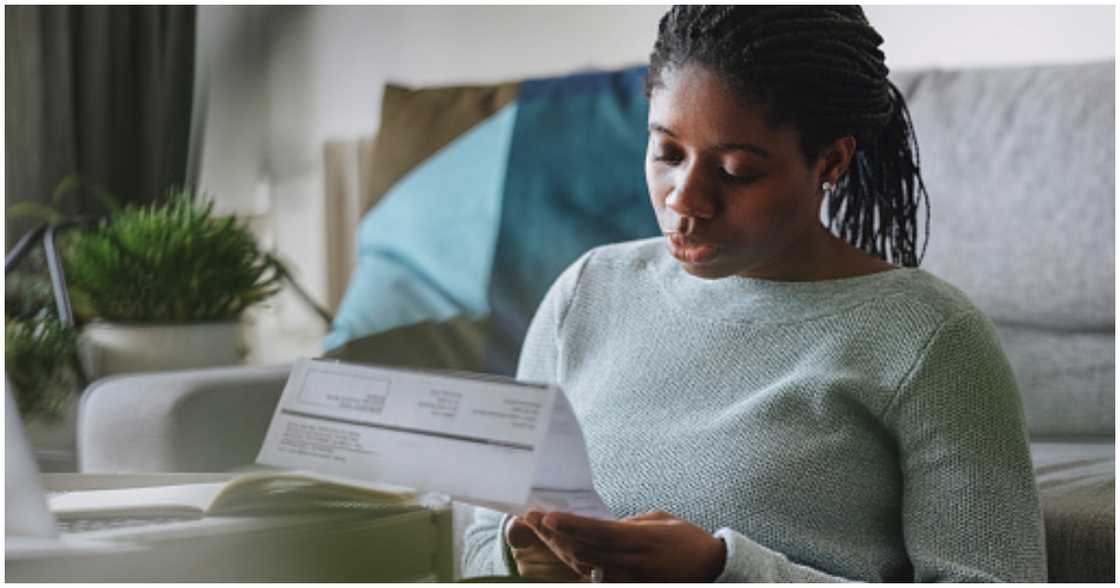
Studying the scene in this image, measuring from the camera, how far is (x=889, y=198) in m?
0.89

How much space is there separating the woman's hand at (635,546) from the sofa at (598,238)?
48 cm

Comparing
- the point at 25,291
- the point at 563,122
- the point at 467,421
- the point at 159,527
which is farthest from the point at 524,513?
the point at 25,291

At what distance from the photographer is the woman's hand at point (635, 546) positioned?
0.61 m

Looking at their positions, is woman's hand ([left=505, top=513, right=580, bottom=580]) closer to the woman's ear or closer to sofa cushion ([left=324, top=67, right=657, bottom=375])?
the woman's ear

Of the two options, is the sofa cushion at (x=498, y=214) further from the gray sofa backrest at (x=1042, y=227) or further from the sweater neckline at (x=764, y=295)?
the sweater neckline at (x=764, y=295)

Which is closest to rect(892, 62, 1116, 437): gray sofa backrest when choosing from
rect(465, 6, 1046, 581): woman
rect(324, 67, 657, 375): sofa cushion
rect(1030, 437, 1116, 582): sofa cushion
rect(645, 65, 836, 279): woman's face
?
rect(1030, 437, 1116, 582): sofa cushion

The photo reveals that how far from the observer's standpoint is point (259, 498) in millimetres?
634

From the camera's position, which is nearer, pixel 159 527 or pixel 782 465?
pixel 159 527

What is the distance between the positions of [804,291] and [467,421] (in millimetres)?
328

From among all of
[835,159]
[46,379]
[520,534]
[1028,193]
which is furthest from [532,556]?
[46,379]

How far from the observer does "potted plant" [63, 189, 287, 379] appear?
166 cm

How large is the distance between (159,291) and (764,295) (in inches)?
40.1

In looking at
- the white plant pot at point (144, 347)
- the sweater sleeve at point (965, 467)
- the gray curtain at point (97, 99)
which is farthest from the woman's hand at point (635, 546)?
the gray curtain at point (97, 99)

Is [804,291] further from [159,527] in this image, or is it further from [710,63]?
[159,527]
